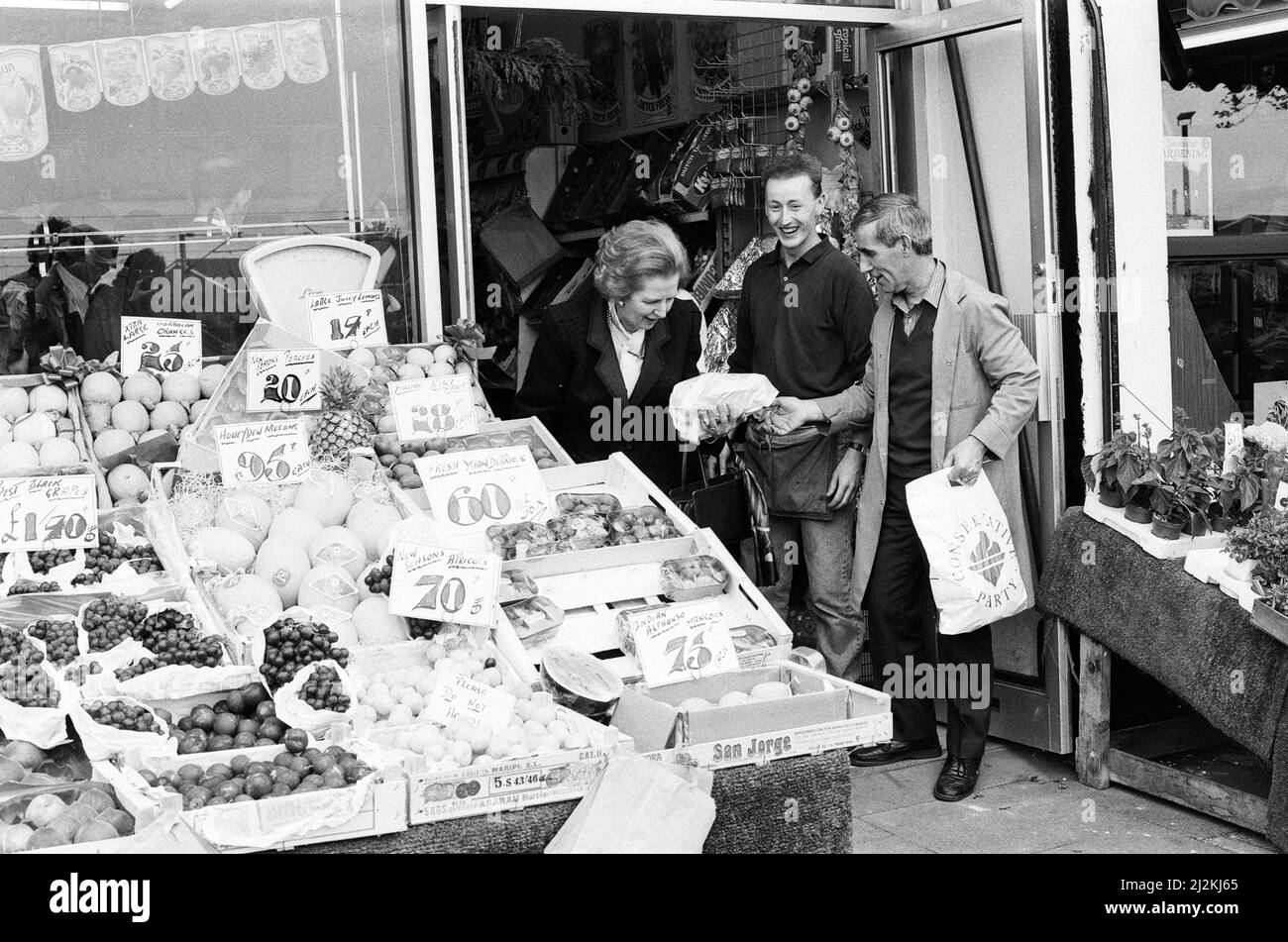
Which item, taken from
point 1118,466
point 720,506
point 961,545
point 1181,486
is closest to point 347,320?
point 720,506

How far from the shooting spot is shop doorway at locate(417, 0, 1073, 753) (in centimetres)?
513

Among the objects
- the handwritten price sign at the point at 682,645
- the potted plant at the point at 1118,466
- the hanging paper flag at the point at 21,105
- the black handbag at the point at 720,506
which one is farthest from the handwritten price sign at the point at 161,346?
the potted plant at the point at 1118,466

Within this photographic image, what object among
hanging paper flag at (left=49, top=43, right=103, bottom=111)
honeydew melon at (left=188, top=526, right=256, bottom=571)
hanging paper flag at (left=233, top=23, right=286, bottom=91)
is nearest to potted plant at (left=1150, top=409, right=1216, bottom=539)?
honeydew melon at (left=188, top=526, right=256, bottom=571)

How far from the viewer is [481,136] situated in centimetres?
841

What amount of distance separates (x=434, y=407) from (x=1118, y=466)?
7.28ft

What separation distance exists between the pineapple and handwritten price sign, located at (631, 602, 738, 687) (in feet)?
4.38

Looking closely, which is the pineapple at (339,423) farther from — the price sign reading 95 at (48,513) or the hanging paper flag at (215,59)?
the hanging paper flag at (215,59)

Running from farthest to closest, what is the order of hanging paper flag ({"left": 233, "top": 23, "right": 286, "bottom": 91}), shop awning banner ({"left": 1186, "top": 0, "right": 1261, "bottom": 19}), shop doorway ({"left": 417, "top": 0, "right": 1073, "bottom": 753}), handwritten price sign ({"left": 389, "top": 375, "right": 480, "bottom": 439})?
shop awning banner ({"left": 1186, "top": 0, "right": 1261, "bottom": 19}) → hanging paper flag ({"left": 233, "top": 23, "right": 286, "bottom": 91}) → shop doorway ({"left": 417, "top": 0, "right": 1073, "bottom": 753}) → handwritten price sign ({"left": 389, "top": 375, "right": 480, "bottom": 439})

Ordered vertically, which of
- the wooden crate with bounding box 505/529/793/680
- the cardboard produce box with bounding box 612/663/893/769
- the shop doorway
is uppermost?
the shop doorway

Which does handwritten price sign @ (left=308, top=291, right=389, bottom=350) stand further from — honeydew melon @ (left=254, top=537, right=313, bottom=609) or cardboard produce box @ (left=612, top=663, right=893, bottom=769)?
cardboard produce box @ (left=612, top=663, right=893, bottom=769)

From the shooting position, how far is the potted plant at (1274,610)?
3963 millimetres

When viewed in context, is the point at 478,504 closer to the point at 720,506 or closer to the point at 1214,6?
the point at 720,506
